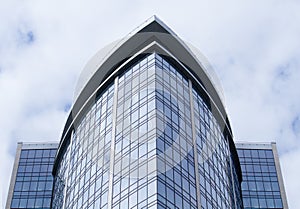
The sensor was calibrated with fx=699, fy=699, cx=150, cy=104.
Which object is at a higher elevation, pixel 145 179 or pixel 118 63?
pixel 118 63

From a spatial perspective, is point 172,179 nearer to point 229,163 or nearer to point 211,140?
point 211,140

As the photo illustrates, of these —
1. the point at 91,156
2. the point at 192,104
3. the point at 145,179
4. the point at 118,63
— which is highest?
the point at 118,63

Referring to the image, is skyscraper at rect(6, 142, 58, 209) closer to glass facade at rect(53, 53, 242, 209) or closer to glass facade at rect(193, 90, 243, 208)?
glass facade at rect(53, 53, 242, 209)

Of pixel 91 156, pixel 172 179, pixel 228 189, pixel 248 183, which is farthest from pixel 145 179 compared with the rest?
pixel 248 183

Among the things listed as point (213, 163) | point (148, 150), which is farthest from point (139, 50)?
point (148, 150)

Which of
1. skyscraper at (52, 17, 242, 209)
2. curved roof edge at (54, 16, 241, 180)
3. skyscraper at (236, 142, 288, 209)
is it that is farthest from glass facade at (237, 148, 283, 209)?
curved roof edge at (54, 16, 241, 180)

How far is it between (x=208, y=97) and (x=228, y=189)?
9.87 metres

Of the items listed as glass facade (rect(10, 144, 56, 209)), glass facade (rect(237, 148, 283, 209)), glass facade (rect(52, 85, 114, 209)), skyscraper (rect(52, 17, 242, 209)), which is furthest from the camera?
glass facade (rect(10, 144, 56, 209))

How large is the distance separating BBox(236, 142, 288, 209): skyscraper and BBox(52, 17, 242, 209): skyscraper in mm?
12944

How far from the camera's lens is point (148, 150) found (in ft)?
202

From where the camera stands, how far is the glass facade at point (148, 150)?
6012 cm

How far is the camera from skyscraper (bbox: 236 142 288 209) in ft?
301

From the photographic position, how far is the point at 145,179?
59.5 metres

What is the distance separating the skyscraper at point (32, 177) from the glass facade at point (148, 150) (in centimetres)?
1681
